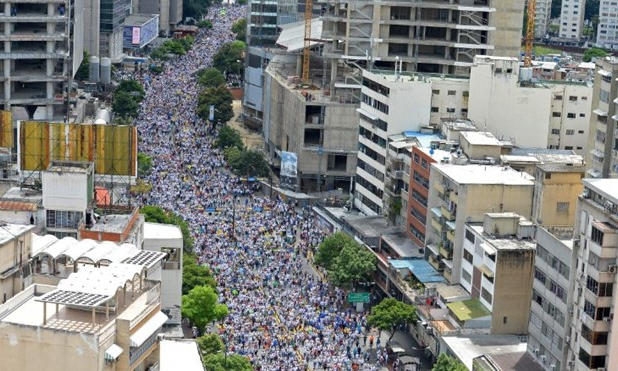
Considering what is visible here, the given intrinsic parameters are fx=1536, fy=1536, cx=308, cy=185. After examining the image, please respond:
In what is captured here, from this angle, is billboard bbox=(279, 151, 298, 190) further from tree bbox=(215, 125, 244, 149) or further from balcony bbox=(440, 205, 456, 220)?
balcony bbox=(440, 205, 456, 220)

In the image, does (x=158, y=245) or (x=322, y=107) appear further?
(x=322, y=107)

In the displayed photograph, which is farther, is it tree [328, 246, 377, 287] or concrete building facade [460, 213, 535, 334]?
tree [328, 246, 377, 287]

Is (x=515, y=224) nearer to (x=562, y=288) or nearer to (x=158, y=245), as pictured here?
(x=562, y=288)

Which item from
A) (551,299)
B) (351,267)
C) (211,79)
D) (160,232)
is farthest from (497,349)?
(211,79)

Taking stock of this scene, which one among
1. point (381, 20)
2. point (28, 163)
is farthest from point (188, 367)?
point (381, 20)

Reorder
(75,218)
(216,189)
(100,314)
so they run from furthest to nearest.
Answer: (216,189)
(75,218)
(100,314)

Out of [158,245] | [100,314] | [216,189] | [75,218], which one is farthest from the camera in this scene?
[216,189]

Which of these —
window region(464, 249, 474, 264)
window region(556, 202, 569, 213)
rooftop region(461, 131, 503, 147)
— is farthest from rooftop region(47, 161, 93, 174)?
rooftop region(461, 131, 503, 147)
